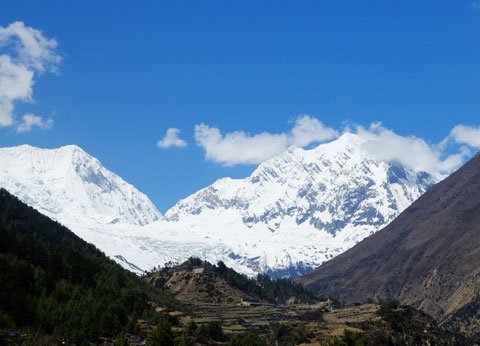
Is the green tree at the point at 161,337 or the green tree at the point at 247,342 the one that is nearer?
the green tree at the point at 161,337

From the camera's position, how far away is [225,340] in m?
192

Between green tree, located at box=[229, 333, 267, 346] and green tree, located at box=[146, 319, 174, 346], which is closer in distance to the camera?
green tree, located at box=[146, 319, 174, 346]

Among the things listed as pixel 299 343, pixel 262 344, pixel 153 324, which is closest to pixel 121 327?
pixel 153 324

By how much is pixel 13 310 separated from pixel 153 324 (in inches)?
1578

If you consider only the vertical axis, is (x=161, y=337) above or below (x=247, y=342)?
above

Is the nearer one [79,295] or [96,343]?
[96,343]

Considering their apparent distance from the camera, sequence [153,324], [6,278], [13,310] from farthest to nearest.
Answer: [153,324] < [6,278] < [13,310]

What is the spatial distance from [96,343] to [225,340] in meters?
41.6

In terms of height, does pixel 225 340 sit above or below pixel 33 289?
below

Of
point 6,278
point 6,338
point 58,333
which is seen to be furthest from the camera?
point 6,278

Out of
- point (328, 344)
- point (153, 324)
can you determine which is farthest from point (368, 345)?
point (153, 324)

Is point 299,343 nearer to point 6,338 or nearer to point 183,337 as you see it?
point 183,337

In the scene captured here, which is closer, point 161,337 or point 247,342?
point 161,337

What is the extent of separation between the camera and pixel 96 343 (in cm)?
16288
